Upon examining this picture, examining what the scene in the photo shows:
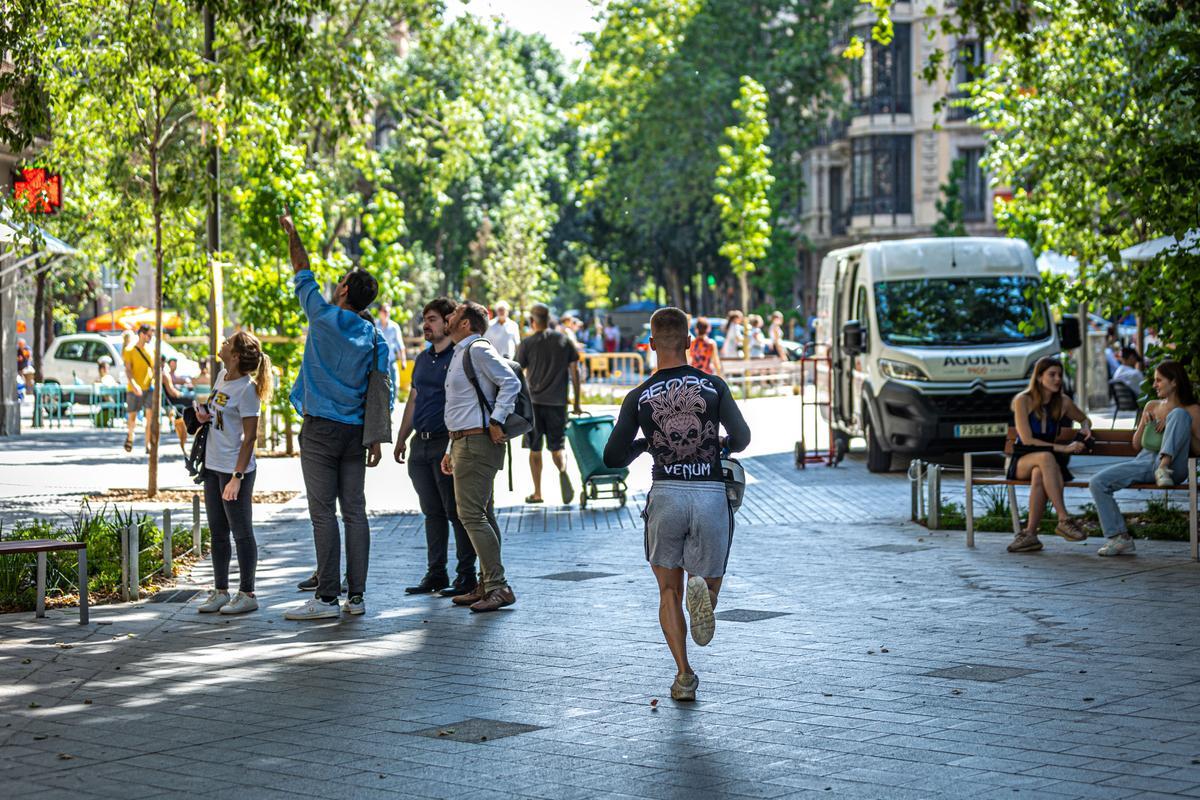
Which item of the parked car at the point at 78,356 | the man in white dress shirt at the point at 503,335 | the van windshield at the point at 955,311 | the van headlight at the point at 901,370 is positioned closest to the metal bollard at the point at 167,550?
the man in white dress shirt at the point at 503,335

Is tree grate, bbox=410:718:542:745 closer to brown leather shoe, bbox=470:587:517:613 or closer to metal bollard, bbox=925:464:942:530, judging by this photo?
brown leather shoe, bbox=470:587:517:613

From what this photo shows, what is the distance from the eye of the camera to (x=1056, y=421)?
13.5 m

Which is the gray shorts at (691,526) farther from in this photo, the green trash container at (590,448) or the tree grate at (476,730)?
the green trash container at (590,448)

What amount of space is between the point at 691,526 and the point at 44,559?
4464 mm

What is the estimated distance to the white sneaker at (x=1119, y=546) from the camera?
41.5ft

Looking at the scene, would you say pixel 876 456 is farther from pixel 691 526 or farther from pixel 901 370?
pixel 691 526

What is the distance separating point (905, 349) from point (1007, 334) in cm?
121

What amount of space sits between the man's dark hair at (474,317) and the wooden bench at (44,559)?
2510 mm

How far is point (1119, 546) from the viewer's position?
12.7 meters

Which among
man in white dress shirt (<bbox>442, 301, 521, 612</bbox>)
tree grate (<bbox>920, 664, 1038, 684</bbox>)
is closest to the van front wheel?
man in white dress shirt (<bbox>442, 301, 521, 612</bbox>)

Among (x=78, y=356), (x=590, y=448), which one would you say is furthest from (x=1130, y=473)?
(x=78, y=356)

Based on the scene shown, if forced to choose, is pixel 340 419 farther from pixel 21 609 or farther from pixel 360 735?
pixel 360 735

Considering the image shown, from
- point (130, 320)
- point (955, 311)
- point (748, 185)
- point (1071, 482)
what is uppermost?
point (748, 185)

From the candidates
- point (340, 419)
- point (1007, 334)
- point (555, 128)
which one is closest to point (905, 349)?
point (1007, 334)
